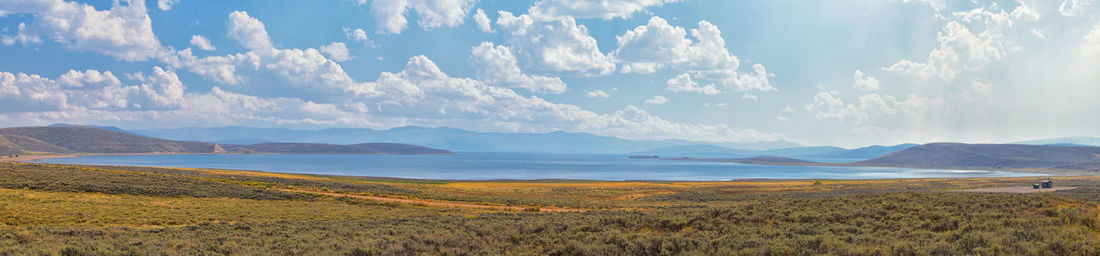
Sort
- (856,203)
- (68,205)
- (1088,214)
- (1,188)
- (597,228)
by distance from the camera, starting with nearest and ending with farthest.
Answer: (1088,214)
(597,228)
(856,203)
(68,205)
(1,188)

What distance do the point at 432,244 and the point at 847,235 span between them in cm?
969

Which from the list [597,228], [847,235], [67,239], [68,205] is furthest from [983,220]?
[68,205]

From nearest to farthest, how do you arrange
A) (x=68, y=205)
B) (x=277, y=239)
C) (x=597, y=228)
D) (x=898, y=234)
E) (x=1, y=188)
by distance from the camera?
(x=898, y=234)
(x=597, y=228)
(x=277, y=239)
(x=68, y=205)
(x=1, y=188)

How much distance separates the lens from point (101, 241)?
15.5 meters

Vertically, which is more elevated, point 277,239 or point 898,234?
point 898,234

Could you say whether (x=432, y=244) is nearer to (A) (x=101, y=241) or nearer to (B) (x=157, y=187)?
(A) (x=101, y=241)

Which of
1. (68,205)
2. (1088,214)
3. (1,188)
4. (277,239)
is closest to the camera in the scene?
(1088,214)

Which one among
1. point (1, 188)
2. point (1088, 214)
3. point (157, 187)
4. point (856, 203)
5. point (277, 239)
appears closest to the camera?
point (1088, 214)

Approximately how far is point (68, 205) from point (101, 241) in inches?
705

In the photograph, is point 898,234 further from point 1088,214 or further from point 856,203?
point 856,203

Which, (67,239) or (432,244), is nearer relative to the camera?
(432,244)

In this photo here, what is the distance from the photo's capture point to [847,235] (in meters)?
12.4

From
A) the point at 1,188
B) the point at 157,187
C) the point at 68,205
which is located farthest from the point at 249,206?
the point at 1,188

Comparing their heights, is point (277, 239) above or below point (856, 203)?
below
